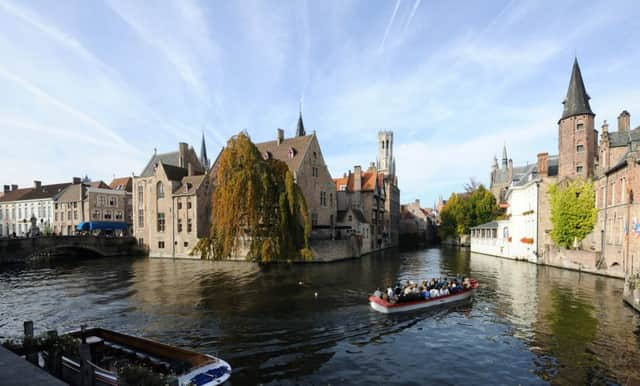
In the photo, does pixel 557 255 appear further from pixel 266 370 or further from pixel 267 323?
pixel 266 370

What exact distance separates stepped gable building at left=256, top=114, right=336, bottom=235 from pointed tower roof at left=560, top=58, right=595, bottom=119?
31.2 meters

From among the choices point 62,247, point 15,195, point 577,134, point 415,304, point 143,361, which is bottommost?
point 62,247

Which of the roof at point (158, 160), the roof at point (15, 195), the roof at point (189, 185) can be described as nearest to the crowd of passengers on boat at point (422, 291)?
the roof at point (189, 185)

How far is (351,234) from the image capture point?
2040 inches

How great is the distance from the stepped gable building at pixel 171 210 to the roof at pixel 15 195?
37.1 meters

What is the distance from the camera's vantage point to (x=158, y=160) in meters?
59.0

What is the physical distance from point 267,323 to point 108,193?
61.5m

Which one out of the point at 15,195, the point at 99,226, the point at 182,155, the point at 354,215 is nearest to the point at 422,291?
the point at 354,215

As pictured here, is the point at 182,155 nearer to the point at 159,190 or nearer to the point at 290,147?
the point at 159,190

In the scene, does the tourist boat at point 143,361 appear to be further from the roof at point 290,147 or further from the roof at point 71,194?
the roof at point 71,194

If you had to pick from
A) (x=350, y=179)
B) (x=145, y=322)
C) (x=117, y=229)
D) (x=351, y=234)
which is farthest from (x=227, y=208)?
(x=117, y=229)

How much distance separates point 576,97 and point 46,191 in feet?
300

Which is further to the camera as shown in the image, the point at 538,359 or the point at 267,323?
the point at 267,323

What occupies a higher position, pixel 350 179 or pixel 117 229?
pixel 350 179
